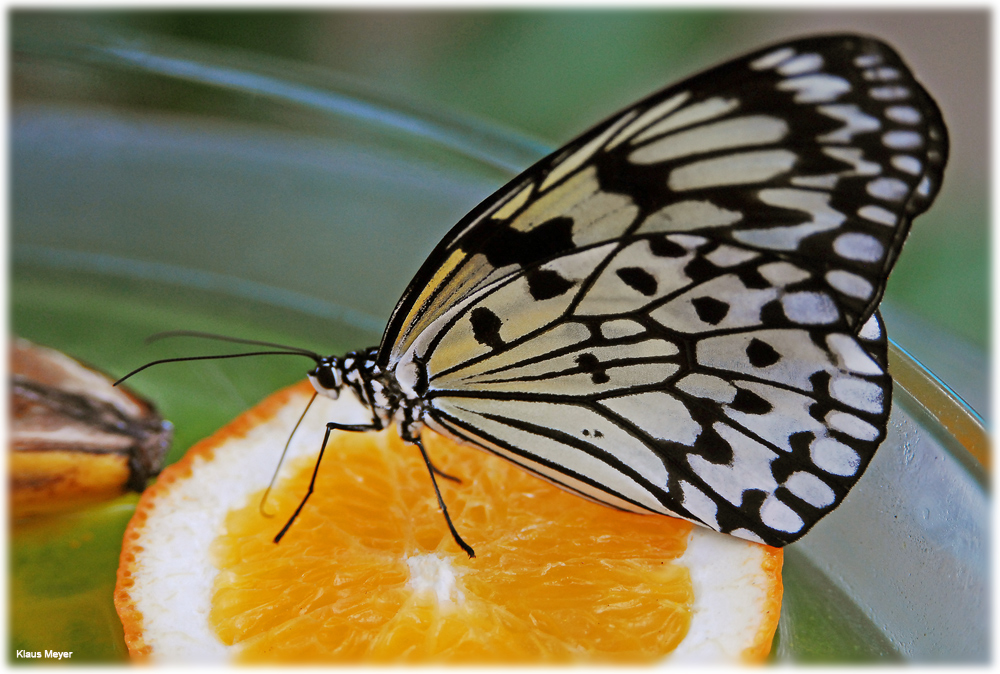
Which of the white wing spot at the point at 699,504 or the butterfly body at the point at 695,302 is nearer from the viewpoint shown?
the butterfly body at the point at 695,302

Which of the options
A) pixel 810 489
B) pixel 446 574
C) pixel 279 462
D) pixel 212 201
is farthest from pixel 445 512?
pixel 212 201

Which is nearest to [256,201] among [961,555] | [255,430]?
[255,430]

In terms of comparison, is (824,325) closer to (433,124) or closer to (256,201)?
(433,124)

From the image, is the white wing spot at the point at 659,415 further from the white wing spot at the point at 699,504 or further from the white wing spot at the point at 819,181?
the white wing spot at the point at 819,181

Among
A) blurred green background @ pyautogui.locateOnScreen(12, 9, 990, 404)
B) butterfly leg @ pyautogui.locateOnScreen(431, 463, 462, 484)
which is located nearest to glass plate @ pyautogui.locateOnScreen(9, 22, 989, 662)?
blurred green background @ pyautogui.locateOnScreen(12, 9, 990, 404)

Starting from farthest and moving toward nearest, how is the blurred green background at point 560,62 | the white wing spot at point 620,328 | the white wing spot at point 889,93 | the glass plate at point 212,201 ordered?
the blurred green background at point 560,62 → the glass plate at point 212,201 → the white wing spot at point 620,328 → the white wing spot at point 889,93

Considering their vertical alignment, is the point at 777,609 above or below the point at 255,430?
below

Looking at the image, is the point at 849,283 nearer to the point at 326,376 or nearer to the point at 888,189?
the point at 888,189

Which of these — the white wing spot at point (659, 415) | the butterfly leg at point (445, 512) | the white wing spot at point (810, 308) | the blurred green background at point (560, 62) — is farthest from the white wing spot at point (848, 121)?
the blurred green background at point (560, 62)
